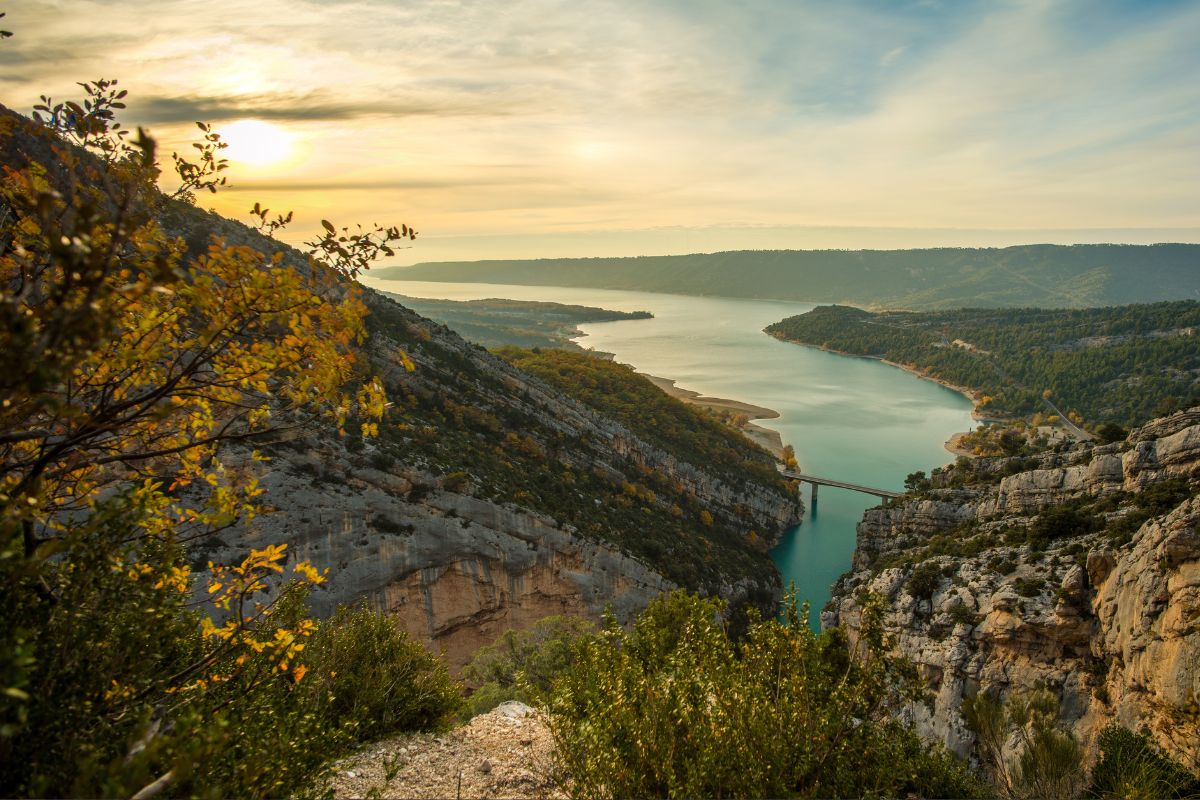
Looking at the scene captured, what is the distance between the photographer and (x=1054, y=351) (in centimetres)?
10238

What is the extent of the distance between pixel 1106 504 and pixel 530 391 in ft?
97.5

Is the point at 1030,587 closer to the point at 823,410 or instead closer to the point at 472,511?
the point at 472,511

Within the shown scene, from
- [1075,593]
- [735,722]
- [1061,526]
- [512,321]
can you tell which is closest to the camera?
[735,722]

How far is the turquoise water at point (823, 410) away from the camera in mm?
48281

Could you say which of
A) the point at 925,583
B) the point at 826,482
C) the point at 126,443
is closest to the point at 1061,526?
the point at 925,583

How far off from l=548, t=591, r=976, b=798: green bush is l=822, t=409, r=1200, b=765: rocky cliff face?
14.6 feet

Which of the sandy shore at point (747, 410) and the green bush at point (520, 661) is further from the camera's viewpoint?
the sandy shore at point (747, 410)

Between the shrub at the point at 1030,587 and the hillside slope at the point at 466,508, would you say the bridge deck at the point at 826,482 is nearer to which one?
the hillside slope at the point at 466,508

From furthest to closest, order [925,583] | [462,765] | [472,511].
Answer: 1. [472,511]
2. [925,583]
3. [462,765]

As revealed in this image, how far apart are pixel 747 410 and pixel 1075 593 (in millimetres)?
64243

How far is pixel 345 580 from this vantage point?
22391 millimetres

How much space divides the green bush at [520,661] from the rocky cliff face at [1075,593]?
24.9 ft

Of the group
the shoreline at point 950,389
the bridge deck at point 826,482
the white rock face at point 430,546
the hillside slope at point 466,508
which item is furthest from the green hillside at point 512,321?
the white rock face at point 430,546

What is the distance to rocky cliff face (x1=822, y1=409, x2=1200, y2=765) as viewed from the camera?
11.5 meters
